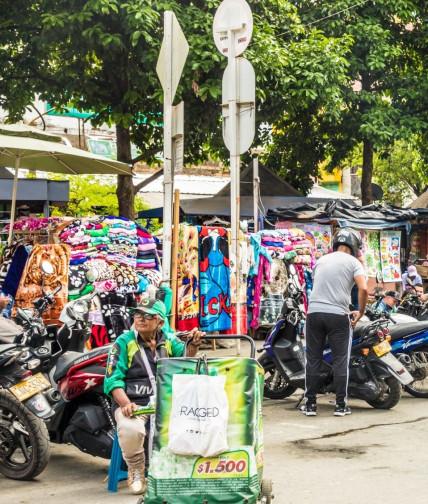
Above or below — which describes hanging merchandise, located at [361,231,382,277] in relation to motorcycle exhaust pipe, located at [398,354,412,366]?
above

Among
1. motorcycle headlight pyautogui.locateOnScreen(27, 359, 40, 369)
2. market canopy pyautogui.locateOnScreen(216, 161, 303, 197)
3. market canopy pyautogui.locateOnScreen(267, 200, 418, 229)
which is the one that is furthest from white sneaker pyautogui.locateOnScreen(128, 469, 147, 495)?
market canopy pyautogui.locateOnScreen(216, 161, 303, 197)

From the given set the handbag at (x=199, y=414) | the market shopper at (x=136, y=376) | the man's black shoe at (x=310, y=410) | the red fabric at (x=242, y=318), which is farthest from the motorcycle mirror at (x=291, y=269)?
the handbag at (x=199, y=414)

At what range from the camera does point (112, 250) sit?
34.8ft

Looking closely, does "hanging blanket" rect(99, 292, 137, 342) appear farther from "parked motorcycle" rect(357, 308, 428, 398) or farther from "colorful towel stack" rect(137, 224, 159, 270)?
"parked motorcycle" rect(357, 308, 428, 398)

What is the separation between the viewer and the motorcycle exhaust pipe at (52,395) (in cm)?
627

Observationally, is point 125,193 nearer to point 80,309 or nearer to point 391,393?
point 391,393

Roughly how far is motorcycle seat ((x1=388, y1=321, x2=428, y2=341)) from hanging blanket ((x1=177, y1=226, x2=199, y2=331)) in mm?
3499

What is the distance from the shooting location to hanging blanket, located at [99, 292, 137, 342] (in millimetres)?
10555

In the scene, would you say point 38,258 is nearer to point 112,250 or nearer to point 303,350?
point 112,250

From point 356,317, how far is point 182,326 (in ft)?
13.7

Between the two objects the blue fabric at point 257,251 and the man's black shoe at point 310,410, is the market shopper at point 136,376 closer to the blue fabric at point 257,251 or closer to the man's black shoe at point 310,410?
the man's black shoe at point 310,410

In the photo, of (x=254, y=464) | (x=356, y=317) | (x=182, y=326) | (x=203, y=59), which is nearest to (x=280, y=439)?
(x=356, y=317)

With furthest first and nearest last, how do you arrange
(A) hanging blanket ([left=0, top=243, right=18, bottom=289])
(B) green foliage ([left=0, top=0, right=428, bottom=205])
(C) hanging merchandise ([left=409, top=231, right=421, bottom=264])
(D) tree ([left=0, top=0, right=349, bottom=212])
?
(C) hanging merchandise ([left=409, top=231, right=421, bottom=264]) < (B) green foliage ([left=0, top=0, right=428, bottom=205]) < (D) tree ([left=0, top=0, right=349, bottom=212]) < (A) hanging blanket ([left=0, top=243, right=18, bottom=289])

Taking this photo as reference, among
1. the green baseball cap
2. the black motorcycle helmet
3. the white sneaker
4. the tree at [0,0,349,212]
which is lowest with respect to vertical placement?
the white sneaker
